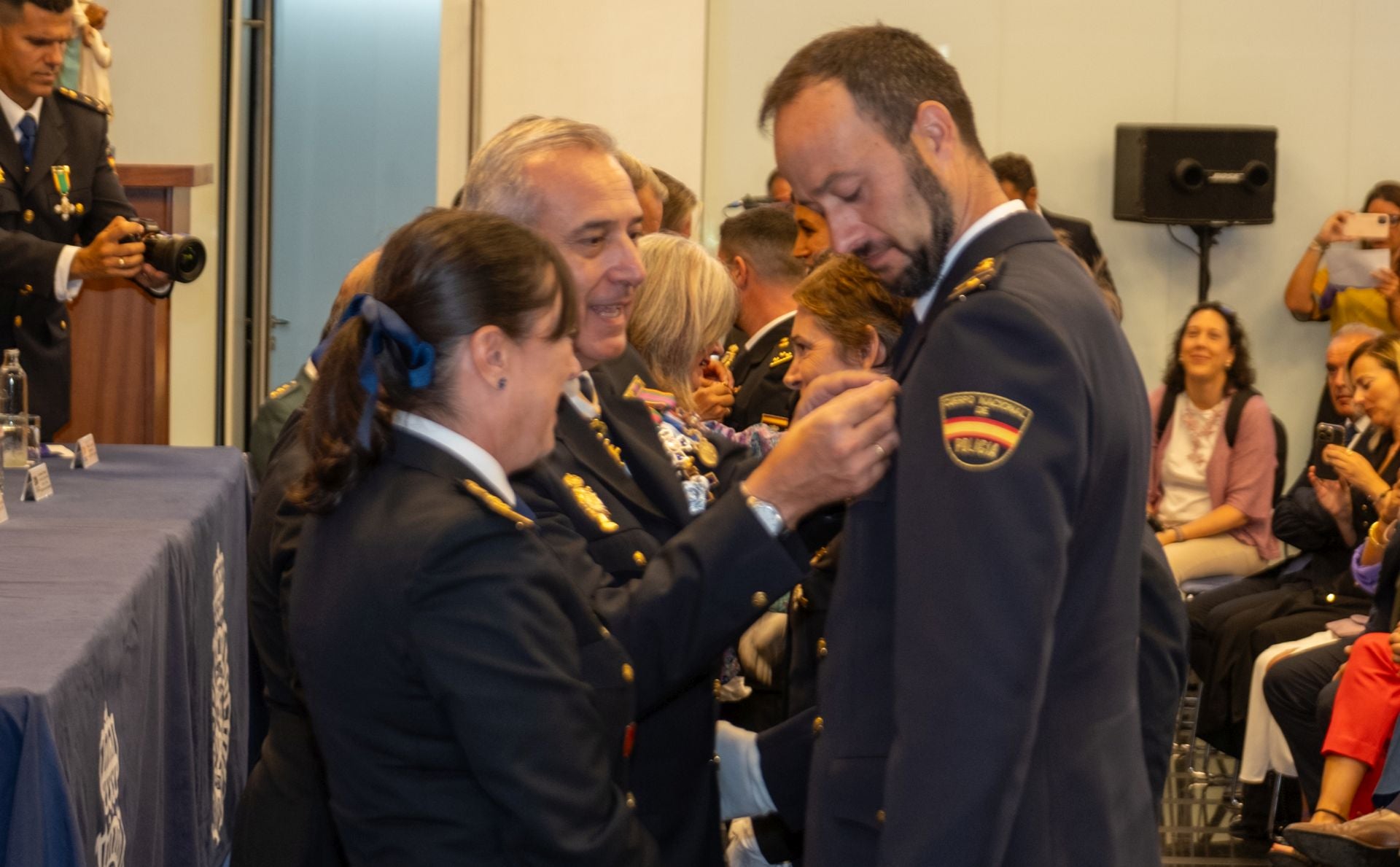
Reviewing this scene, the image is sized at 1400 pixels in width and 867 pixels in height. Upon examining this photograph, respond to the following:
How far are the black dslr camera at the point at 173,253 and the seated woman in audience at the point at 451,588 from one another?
2.18 metres

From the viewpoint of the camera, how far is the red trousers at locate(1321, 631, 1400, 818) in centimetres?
405

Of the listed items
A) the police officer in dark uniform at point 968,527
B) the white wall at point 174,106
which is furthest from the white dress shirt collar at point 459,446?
the white wall at point 174,106

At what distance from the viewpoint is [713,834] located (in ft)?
6.31

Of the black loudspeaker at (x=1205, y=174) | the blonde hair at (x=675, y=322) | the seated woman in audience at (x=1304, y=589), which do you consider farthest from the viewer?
the black loudspeaker at (x=1205, y=174)

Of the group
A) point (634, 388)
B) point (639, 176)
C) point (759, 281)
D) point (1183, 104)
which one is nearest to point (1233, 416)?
point (759, 281)

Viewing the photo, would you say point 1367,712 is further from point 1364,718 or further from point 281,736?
point 281,736

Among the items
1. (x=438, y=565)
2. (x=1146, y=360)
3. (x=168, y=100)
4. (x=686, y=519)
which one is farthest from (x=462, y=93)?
(x=438, y=565)

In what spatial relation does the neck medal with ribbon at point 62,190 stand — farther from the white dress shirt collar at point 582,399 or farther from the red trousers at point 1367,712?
the red trousers at point 1367,712

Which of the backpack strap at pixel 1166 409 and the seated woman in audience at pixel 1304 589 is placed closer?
the seated woman in audience at pixel 1304 589

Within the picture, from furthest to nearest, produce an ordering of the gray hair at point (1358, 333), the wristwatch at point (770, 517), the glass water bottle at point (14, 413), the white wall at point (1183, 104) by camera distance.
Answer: the white wall at point (1183, 104)
the gray hair at point (1358, 333)
the glass water bottle at point (14, 413)
the wristwatch at point (770, 517)

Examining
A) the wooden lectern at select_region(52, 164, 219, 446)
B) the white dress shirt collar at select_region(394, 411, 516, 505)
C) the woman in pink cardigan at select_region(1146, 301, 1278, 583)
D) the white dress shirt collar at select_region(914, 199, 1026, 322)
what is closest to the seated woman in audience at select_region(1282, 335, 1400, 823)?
the woman in pink cardigan at select_region(1146, 301, 1278, 583)

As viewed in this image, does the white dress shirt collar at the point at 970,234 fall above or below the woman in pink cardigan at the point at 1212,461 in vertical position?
above

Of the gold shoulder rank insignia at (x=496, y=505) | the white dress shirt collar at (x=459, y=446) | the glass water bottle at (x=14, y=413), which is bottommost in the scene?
the glass water bottle at (x=14, y=413)

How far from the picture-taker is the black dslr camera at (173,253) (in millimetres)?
3533
